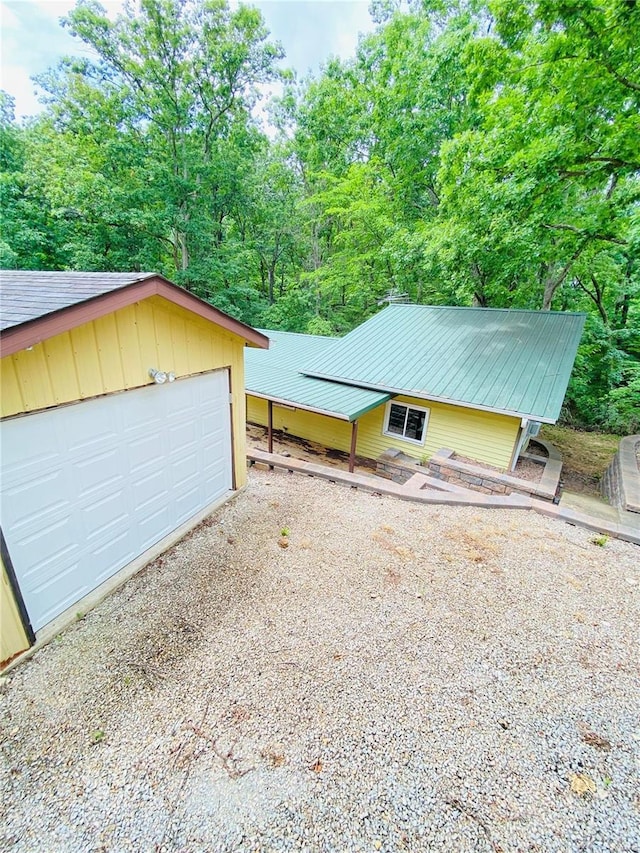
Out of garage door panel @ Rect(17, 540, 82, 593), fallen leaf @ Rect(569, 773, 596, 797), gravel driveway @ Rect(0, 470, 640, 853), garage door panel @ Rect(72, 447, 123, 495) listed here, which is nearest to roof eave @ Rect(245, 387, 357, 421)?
gravel driveway @ Rect(0, 470, 640, 853)

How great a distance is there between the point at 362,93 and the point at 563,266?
41.1 ft

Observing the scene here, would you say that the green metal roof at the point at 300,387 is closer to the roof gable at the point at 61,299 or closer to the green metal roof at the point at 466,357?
the green metal roof at the point at 466,357

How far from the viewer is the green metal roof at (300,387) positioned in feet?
28.4

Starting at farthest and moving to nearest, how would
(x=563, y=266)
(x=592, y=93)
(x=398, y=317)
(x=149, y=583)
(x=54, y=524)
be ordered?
(x=563, y=266) → (x=398, y=317) → (x=592, y=93) → (x=149, y=583) → (x=54, y=524)

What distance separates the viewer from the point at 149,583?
4.07 metres

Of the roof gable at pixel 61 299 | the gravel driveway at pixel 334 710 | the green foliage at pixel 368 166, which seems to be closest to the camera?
the gravel driveway at pixel 334 710

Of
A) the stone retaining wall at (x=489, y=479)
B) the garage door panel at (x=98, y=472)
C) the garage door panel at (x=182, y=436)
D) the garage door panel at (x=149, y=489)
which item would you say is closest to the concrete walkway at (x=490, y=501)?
the stone retaining wall at (x=489, y=479)

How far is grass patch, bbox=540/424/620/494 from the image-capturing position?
9.17 m

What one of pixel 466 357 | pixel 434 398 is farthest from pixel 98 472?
pixel 466 357

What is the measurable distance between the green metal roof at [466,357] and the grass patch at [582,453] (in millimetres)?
2802

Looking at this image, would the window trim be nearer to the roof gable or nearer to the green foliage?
the green foliage

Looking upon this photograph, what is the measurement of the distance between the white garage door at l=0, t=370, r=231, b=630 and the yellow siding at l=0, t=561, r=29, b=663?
15cm

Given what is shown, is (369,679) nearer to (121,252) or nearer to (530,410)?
(530,410)

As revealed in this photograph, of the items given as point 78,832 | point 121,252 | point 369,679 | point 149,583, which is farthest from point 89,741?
point 121,252
